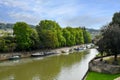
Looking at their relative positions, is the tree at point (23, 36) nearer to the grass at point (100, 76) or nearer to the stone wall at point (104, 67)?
the stone wall at point (104, 67)

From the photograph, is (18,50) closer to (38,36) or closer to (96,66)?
(38,36)

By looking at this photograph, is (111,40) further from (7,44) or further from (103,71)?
(7,44)

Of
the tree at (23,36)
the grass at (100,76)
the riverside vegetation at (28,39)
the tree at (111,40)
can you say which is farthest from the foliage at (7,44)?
the grass at (100,76)

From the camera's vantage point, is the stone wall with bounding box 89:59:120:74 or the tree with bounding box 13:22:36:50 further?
the tree with bounding box 13:22:36:50

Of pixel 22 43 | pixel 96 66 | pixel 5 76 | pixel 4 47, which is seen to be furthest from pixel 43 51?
pixel 96 66

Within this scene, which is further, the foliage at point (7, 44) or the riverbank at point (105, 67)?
the foliage at point (7, 44)

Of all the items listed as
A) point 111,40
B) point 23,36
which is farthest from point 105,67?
point 23,36

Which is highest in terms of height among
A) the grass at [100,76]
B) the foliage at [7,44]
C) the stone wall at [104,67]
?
the foliage at [7,44]

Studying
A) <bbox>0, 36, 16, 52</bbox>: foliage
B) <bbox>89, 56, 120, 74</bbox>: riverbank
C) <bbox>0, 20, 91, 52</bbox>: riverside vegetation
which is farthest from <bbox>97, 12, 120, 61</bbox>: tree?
<bbox>0, 20, 91, 52</bbox>: riverside vegetation

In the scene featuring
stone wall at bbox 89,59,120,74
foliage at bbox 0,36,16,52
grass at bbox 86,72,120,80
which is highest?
foliage at bbox 0,36,16,52

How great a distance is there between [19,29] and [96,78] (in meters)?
47.3

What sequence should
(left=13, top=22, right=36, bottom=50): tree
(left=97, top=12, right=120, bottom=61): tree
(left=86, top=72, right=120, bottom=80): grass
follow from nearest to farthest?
(left=86, top=72, right=120, bottom=80): grass
(left=97, top=12, right=120, bottom=61): tree
(left=13, top=22, right=36, bottom=50): tree

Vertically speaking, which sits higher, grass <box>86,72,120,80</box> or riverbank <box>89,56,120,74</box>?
riverbank <box>89,56,120,74</box>

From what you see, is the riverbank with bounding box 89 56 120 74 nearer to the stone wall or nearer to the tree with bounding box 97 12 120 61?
the stone wall
